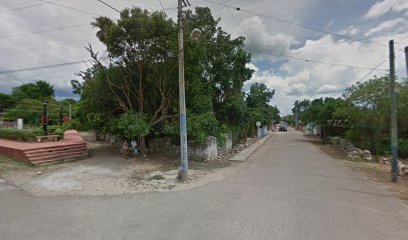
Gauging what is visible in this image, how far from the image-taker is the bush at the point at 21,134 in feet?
46.8

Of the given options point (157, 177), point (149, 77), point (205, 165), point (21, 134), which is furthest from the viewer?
point (21, 134)

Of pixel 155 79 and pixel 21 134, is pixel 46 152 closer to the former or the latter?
pixel 21 134

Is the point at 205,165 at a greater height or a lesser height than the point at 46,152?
lesser

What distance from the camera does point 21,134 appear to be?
590 inches

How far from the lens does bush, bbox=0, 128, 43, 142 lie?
14250mm

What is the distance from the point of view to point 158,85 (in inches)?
486

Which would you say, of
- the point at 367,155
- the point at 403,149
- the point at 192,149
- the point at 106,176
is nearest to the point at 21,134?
the point at 106,176

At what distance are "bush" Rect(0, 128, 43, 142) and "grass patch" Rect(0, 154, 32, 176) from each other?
248 centimetres

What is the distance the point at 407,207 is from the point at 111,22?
1358 centimetres

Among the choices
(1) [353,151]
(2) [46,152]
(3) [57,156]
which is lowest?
(1) [353,151]

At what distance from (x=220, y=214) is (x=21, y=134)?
51.5ft

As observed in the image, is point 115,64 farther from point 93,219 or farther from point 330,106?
point 330,106

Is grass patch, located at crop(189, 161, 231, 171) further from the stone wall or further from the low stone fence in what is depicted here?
the low stone fence

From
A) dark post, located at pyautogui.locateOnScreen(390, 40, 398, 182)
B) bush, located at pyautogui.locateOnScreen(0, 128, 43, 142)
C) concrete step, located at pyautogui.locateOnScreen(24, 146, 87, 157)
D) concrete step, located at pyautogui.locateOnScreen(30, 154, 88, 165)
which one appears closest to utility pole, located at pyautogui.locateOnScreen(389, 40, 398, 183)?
dark post, located at pyautogui.locateOnScreen(390, 40, 398, 182)
